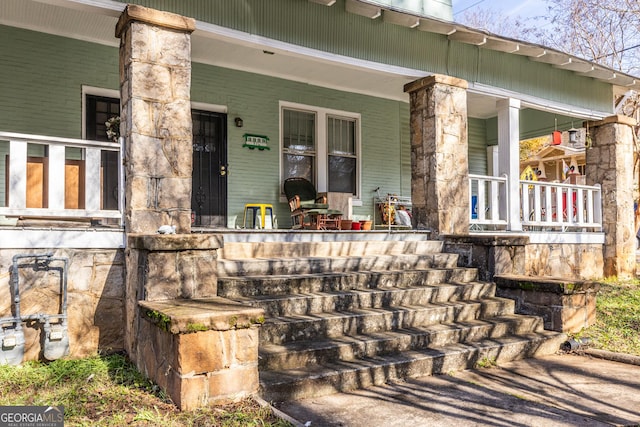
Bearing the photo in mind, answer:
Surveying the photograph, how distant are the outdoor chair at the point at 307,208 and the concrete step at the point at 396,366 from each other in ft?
10.1

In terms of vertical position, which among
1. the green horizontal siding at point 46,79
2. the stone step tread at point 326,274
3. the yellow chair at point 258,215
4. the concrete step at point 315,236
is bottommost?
the stone step tread at point 326,274

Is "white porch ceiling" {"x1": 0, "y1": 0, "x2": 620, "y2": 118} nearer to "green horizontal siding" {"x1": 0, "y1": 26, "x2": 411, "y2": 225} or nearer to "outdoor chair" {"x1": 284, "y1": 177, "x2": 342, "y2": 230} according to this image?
"green horizontal siding" {"x1": 0, "y1": 26, "x2": 411, "y2": 225}

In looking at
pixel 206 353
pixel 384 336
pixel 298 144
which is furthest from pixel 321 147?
pixel 206 353

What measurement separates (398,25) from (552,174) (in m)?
21.3

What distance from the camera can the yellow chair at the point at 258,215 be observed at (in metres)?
7.07

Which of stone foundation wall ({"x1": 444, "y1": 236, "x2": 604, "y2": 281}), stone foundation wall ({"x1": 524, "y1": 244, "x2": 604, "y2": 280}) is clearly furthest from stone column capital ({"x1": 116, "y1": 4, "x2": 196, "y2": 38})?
stone foundation wall ({"x1": 524, "y1": 244, "x2": 604, "y2": 280})

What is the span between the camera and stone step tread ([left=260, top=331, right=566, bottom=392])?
10.4ft

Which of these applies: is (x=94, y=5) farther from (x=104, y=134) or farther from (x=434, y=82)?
(x=434, y=82)

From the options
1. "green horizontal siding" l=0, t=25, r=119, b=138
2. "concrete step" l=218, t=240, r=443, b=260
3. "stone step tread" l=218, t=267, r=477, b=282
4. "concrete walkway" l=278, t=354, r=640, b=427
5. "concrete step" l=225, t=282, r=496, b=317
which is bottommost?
"concrete walkway" l=278, t=354, r=640, b=427

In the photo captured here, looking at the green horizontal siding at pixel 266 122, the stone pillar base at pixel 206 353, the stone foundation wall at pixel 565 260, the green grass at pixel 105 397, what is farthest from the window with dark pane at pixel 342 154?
the stone pillar base at pixel 206 353

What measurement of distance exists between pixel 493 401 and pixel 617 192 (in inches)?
249

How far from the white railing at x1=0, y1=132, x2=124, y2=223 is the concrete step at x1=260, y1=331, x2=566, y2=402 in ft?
6.77

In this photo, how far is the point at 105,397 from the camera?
3.04m

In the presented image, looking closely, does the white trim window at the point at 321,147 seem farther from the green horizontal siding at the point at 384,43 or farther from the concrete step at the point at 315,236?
the concrete step at the point at 315,236
